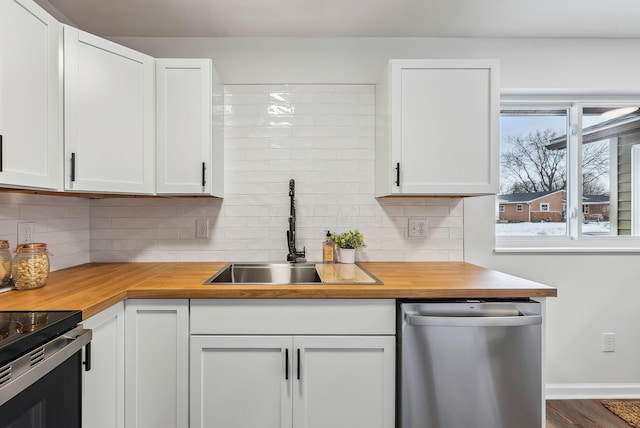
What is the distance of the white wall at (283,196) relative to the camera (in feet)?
7.65

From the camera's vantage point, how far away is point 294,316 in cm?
157

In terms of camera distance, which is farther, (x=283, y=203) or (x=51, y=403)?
(x=283, y=203)

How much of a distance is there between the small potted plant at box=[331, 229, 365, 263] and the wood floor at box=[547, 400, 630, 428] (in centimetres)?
147

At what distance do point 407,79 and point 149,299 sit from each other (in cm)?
166

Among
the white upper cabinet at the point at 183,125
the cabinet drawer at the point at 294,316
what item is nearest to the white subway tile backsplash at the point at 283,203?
the white upper cabinet at the point at 183,125

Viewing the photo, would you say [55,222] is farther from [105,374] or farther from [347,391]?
[347,391]

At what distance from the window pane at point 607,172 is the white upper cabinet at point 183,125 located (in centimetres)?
251

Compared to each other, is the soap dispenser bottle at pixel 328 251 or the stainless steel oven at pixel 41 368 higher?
the soap dispenser bottle at pixel 328 251

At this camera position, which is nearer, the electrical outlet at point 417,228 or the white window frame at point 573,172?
the electrical outlet at point 417,228

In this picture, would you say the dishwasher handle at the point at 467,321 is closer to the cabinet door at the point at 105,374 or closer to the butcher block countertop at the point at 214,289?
the butcher block countertop at the point at 214,289

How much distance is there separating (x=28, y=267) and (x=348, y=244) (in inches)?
60.6

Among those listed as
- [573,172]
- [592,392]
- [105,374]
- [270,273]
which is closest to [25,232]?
[105,374]

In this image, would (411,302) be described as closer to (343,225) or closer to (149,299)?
(343,225)

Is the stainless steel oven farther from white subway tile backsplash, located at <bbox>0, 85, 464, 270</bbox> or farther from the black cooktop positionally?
white subway tile backsplash, located at <bbox>0, 85, 464, 270</bbox>
